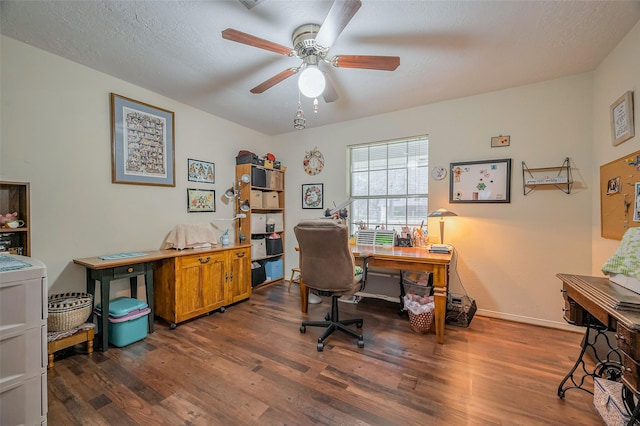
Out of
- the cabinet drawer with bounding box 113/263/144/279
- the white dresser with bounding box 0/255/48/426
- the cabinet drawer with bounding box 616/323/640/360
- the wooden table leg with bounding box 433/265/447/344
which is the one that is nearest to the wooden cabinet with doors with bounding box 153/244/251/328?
the cabinet drawer with bounding box 113/263/144/279

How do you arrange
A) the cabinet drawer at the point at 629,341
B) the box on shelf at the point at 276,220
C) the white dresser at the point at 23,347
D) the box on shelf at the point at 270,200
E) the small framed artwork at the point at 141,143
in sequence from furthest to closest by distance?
the box on shelf at the point at 276,220
the box on shelf at the point at 270,200
the small framed artwork at the point at 141,143
the white dresser at the point at 23,347
the cabinet drawer at the point at 629,341

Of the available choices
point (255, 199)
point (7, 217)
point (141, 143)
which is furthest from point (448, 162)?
point (7, 217)

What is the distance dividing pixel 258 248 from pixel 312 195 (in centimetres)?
116

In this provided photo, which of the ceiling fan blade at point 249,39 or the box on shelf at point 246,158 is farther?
the box on shelf at point 246,158

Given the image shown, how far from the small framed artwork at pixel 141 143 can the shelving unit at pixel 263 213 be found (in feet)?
3.13

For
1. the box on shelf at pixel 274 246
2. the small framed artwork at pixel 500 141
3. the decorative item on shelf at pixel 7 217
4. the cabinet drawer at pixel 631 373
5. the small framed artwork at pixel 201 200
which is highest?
the small framed artwork at pixel 500 141

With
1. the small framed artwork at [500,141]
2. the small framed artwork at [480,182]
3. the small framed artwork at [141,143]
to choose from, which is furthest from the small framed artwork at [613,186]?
the small framed artwork at [141,143]

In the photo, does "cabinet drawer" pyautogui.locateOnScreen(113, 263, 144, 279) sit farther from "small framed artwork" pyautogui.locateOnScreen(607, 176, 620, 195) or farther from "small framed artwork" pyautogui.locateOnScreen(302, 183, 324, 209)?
"small framed artwork" pyautogui.locateOnScreen(607, 176, 620, 195)

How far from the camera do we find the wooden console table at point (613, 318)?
97 cm

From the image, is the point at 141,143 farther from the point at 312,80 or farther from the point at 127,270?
the point at 312,80

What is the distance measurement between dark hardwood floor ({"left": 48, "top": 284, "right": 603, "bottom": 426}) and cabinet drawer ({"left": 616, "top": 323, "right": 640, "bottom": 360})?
67cm

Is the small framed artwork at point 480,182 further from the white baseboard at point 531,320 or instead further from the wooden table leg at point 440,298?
the white baseboard at point 531,320

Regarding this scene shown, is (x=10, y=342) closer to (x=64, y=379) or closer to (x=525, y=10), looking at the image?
(x=64, y=379)

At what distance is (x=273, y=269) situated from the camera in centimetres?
391
